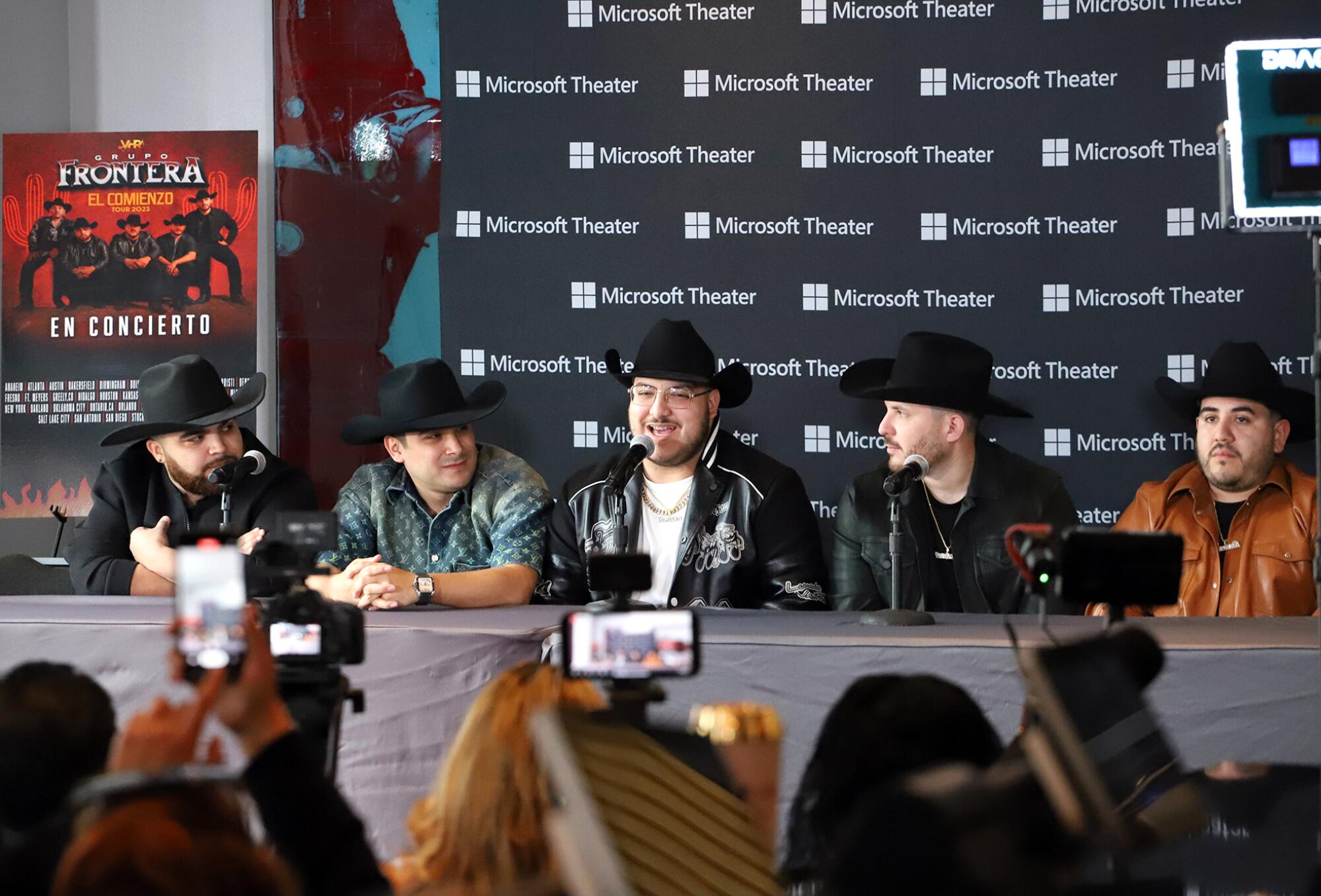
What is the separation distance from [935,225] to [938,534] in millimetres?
1106

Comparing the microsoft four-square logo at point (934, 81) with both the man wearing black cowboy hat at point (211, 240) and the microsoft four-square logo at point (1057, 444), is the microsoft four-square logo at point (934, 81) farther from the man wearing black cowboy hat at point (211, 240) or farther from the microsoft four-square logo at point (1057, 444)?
the man wearing black cowboy hat at point (211, 240)

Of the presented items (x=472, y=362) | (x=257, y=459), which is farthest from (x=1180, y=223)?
(x=257, y=459)

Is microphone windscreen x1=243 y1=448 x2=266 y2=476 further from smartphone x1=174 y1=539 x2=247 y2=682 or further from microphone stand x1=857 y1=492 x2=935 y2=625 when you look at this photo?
smartphone x1=174 y1=539 x2=247 y2=682

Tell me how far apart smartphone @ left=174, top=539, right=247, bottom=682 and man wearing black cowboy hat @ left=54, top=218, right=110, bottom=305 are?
138 inches

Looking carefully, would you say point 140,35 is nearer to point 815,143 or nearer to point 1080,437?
point 815,143

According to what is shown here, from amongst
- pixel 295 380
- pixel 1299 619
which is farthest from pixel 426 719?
pixel 295 380

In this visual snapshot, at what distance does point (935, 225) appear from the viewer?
446 centimetres

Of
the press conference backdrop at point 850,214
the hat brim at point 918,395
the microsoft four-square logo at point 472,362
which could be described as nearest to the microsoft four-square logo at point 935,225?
the press conference backdrop at point 850,214

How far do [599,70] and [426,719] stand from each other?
259 cm

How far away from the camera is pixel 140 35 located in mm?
4941

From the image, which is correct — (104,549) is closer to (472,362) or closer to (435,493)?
(435,493)

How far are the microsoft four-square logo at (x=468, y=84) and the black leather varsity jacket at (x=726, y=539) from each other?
58.8 inches

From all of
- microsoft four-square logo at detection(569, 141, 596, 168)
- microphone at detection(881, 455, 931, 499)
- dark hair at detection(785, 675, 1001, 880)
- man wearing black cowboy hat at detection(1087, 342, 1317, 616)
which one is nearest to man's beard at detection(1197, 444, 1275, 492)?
man wearing black cowboy hat at detection(1087, 342, 1317, 616)

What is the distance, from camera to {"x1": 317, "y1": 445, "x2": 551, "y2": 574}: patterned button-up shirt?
152 inches
